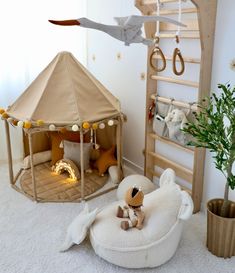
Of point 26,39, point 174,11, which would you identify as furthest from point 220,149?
point 26,39

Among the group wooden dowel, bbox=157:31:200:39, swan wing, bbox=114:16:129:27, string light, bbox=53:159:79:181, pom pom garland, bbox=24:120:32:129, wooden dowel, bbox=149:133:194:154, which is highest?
swan wing, bbox=114:16:129:27

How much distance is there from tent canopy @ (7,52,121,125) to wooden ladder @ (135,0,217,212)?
44cm

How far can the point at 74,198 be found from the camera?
110 inches

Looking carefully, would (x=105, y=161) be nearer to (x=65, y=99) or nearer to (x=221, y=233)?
(x=65, y=99)

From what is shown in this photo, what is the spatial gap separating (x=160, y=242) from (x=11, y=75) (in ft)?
7.70

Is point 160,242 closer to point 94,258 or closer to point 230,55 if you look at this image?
point 94,258

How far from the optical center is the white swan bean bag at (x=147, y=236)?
1923 millimetres

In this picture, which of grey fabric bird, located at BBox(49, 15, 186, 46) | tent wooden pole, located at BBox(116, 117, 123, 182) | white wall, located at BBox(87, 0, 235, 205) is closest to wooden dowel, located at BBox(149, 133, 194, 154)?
white wall, located at BBox(87, 0, 235, 205)

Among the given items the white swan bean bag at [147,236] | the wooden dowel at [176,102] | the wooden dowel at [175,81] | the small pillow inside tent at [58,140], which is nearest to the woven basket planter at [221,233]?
the white swan bean bag at [147,236]

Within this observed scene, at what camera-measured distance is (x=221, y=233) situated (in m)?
2.03

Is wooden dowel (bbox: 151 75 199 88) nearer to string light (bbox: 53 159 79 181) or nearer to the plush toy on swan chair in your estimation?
the plush toy on swan chair

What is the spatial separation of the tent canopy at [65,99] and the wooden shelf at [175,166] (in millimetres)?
559

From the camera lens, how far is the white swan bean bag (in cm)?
192

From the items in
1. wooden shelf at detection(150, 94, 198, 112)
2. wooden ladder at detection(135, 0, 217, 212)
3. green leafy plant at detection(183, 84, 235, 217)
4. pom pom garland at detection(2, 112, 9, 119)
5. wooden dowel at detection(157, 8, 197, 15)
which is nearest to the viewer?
green leafy plant at detection(183, 84, 235, 217)
